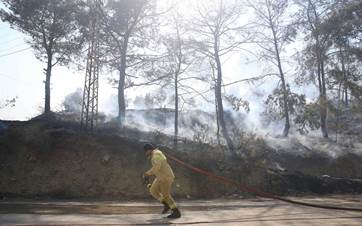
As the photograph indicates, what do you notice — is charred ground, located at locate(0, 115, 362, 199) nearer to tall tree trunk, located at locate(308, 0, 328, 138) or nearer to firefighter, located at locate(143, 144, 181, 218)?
tall tree trunk, located at locate(308, 0, 328, 138)

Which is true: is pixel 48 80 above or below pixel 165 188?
above

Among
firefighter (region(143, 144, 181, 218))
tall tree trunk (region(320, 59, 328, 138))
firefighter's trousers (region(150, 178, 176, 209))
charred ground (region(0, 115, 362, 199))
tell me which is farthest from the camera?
tall tree trunk (region(320, 59, 328, 138))

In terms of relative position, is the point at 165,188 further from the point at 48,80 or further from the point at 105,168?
the point at 48,80

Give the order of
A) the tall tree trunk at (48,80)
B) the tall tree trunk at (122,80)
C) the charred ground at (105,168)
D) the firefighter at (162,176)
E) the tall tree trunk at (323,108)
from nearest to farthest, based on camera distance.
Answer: the firefighter at (162,176) → the charred ground at (105,168) → the tall tree trunk at (323,108) → the tall tree trunk at (122,80) → the tall tree trunk at (48,80)

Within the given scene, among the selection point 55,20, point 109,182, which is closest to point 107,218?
point 109,182

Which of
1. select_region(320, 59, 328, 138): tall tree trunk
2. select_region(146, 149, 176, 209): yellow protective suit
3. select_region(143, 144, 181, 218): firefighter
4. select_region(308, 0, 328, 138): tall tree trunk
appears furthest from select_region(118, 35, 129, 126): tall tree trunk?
select_region(146, 149, 176, 209): yellow protective suit

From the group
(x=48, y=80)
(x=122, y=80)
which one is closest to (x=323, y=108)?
(x=122, y=80)

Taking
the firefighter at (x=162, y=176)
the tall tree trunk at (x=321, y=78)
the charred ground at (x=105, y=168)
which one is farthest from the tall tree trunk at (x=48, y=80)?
the firefighter at (x=162, y=176)

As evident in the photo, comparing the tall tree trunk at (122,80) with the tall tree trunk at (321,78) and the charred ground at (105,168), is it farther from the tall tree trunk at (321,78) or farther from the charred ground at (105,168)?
the tall tree trunk at (321,78)

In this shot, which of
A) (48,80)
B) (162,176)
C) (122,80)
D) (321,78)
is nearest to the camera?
(162,176)

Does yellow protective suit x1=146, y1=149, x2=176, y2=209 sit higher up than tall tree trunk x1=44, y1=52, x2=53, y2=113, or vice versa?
tall tree trunk x1=44, y1=52, x2=53, y2=113

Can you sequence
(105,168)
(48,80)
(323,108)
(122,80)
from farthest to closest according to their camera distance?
(48,80) → (122,80) → (323,108) → (105,168)

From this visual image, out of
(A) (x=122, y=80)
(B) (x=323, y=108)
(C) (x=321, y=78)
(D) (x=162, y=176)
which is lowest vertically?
(D) (x=162, y=176)

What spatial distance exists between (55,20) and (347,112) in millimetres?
21916
